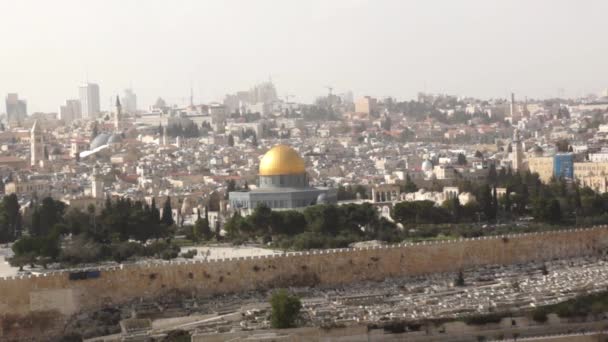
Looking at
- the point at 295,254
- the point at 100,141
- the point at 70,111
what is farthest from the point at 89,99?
the point at 295,254

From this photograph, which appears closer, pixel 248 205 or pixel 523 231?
pixel 523 231

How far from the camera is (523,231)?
36.0 metres

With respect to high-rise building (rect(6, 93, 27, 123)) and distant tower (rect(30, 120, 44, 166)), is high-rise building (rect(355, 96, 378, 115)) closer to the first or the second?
high-rise building (rect(6, 93, 27, 123))

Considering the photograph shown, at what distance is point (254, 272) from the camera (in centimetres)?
3027

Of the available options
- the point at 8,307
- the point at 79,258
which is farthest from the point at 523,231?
the point at 8,307

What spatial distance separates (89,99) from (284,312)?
13647cm

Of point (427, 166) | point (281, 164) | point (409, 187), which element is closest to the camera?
point (281, 164)

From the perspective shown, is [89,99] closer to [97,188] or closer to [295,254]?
[97,188]

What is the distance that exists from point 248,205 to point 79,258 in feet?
42.5

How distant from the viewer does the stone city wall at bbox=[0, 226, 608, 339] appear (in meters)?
27.7

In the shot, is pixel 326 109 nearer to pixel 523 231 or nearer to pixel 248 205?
pixel 248 205

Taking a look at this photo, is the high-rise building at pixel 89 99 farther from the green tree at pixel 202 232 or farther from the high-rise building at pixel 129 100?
the green tree at pixel 202 232

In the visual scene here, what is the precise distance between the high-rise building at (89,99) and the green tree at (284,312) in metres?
133

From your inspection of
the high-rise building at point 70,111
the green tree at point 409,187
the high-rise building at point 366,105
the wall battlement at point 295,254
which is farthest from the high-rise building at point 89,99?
the wall battlement at point 295,254
